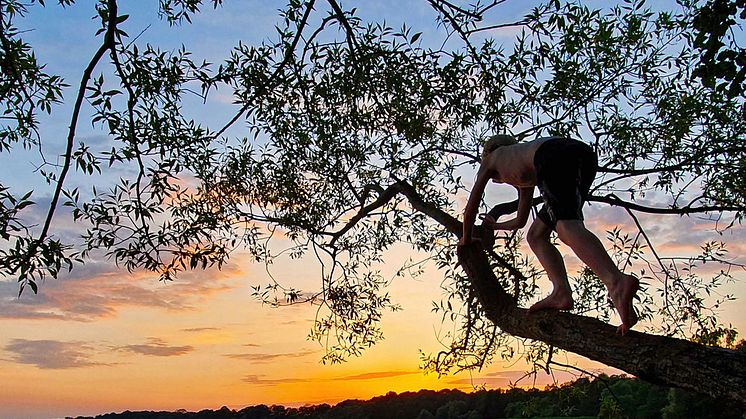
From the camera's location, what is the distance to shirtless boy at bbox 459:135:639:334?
15.4ft

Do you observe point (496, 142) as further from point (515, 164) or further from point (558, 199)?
point (558, 199)

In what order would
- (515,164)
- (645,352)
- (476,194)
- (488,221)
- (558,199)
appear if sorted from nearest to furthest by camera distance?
1. (645,352)
2. (558,199)
3. (515,164)
4. (476,194)
5. (488,221)

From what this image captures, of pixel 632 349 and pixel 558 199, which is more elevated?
pixel 558 199

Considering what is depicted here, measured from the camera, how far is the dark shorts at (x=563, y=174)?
4.88 metres

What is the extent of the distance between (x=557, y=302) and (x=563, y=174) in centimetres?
105

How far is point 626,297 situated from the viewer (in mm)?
4578

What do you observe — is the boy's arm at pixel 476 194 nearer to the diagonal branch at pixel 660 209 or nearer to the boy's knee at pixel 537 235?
the boy's knee at pixel 537 235

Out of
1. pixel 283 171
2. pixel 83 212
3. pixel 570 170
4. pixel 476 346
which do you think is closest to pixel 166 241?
pixel 83 212

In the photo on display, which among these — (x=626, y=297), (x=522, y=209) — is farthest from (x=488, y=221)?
(x=626, y=297)

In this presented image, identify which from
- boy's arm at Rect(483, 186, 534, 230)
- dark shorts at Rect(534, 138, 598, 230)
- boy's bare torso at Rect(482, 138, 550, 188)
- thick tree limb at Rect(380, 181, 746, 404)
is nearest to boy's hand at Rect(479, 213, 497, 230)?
boy's arm at Rect(483, 186, 534, 230)

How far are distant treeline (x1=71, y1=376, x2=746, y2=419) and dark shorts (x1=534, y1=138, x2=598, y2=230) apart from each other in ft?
4.83

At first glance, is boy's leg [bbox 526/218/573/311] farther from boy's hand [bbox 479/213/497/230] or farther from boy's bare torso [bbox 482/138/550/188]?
boy's hand [bbox 479/213/497/230]

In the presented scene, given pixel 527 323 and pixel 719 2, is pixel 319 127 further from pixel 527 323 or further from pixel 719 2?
pixel 719 2

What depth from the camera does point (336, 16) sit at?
6148 mm
